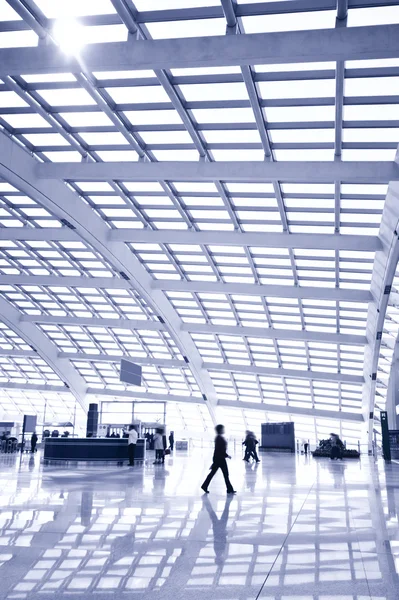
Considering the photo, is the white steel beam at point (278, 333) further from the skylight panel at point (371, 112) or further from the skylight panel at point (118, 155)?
the skylight panel at point (371, 112)

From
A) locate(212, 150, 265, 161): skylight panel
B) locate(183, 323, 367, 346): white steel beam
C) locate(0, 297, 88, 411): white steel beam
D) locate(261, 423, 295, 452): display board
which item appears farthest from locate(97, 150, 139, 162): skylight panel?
locate(0, 297, 88, 411): white steel beam

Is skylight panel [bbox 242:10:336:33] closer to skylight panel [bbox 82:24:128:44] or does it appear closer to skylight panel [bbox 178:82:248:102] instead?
skylight panel [bbox 178:82:248:102]

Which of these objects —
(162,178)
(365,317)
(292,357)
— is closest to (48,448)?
(162,178)

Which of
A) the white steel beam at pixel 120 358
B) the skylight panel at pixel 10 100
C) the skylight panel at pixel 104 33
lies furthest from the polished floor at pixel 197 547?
the white steel beam at pixel 120 358

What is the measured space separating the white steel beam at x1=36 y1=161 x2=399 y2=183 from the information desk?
34.0ft

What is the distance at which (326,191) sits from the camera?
20406 millimetres

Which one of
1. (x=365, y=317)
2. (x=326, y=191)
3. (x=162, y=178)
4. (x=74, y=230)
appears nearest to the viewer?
(x=162, y=178)

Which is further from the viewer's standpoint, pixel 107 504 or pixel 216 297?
pixel 216 297

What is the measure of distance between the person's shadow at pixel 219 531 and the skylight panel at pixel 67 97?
11.9 m

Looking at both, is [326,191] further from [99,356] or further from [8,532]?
[99,356]

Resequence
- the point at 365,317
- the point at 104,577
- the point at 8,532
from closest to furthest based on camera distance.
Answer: the point at 104,577
the point at 8,532
the point at 365,317

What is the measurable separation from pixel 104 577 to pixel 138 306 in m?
34.3

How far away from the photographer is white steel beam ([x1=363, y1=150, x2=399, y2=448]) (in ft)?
65.5

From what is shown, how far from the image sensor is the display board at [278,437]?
3650 cm
